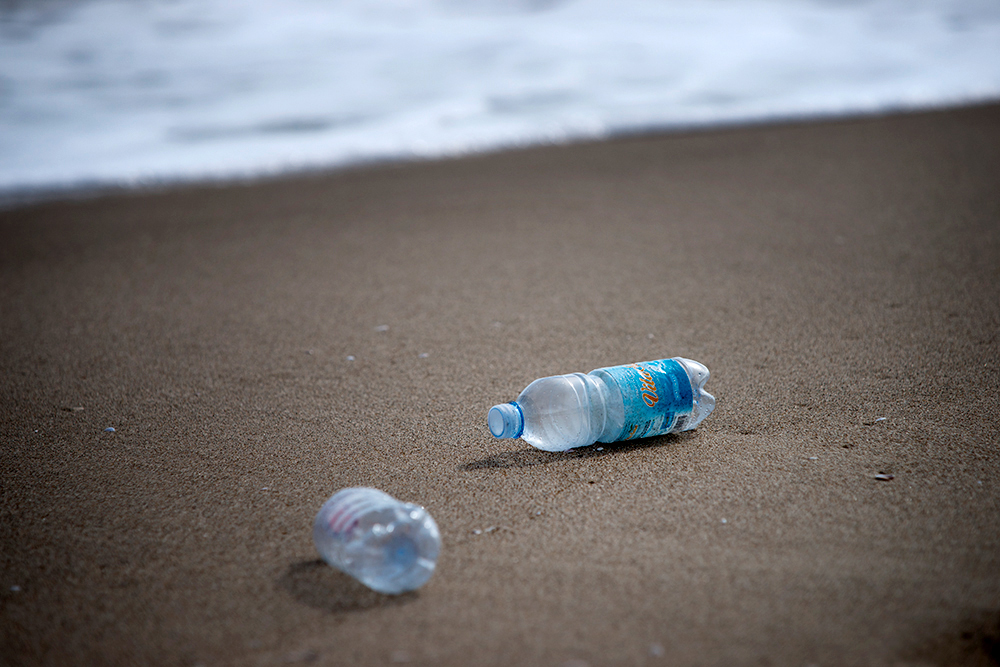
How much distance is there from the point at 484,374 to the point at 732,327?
2.66 ft

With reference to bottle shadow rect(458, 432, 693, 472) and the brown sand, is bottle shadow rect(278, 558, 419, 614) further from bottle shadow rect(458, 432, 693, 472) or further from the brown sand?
bottle shadow rect(458, 432, 693, 472)

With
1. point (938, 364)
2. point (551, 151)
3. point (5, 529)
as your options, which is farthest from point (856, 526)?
point (551, 151)

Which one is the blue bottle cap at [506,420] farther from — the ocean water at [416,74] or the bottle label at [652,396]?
the ocean water at [416,74]

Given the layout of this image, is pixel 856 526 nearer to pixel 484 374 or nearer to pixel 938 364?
pixel 938 364

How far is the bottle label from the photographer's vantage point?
1827mm

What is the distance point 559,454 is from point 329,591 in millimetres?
654

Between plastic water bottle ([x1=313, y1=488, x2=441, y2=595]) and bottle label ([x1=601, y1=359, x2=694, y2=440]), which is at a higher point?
bottle label ([x1=601, y1=359, x2=694, y2=440])

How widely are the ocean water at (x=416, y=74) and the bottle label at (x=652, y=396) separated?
4016 millimetres

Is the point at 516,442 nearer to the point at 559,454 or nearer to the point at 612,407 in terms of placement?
the point at 559,454

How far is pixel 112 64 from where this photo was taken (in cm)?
814

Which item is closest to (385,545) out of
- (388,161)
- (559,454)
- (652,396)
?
(559,454)

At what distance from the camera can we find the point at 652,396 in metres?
1.84

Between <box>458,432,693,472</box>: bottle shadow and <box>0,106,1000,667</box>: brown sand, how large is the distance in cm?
1

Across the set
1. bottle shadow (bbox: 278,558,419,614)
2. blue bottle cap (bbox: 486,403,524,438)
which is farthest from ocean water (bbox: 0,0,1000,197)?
bottle shadow (bbox: 278,558,419,614)
